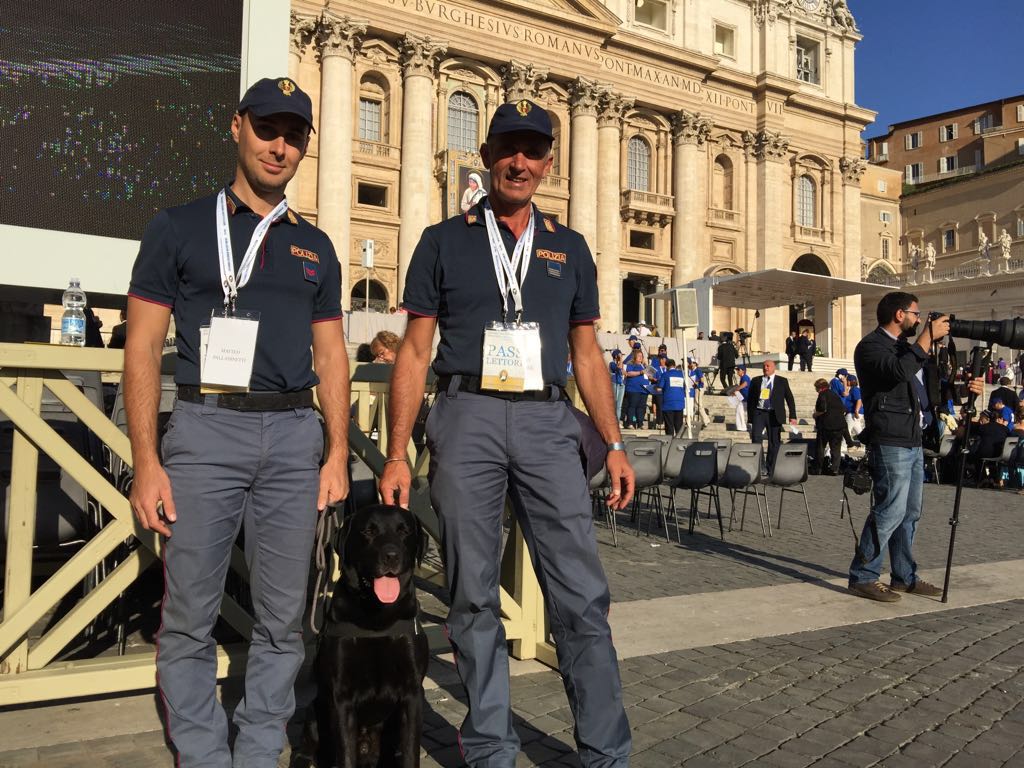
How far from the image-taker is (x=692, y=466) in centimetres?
852

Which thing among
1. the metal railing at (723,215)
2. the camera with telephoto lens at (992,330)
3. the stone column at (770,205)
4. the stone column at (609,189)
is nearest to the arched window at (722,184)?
the metal railing at (723,215)

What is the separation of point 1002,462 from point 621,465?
1469 cm

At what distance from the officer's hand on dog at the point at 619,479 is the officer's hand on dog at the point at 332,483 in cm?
92

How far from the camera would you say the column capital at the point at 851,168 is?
4500 cm

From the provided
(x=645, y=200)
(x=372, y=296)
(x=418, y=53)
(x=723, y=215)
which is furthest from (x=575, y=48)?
(x=372, y=296)

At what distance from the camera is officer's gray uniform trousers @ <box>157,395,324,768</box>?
102 inches

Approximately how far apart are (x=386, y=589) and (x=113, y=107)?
4068 mm

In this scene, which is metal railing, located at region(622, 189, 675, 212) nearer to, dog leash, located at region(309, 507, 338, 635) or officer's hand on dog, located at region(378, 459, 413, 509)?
dog leash, located at region(309, 507, 338, 635)

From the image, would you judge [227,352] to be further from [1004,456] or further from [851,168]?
[851,168]

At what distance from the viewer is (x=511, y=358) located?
2.72 m

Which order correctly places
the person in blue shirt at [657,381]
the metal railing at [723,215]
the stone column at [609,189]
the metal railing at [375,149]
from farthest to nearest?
the metal railing at [723,215] → the stone column at [609,189] → the metal railing at [375,149] → the person in blue shirt at [657,381]

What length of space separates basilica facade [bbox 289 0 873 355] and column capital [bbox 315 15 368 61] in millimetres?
75

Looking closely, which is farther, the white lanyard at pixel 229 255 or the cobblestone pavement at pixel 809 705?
the cobblestone pavement at pixel 809 705

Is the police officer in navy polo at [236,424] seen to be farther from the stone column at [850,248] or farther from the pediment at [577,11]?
the stone column at [850,248]
